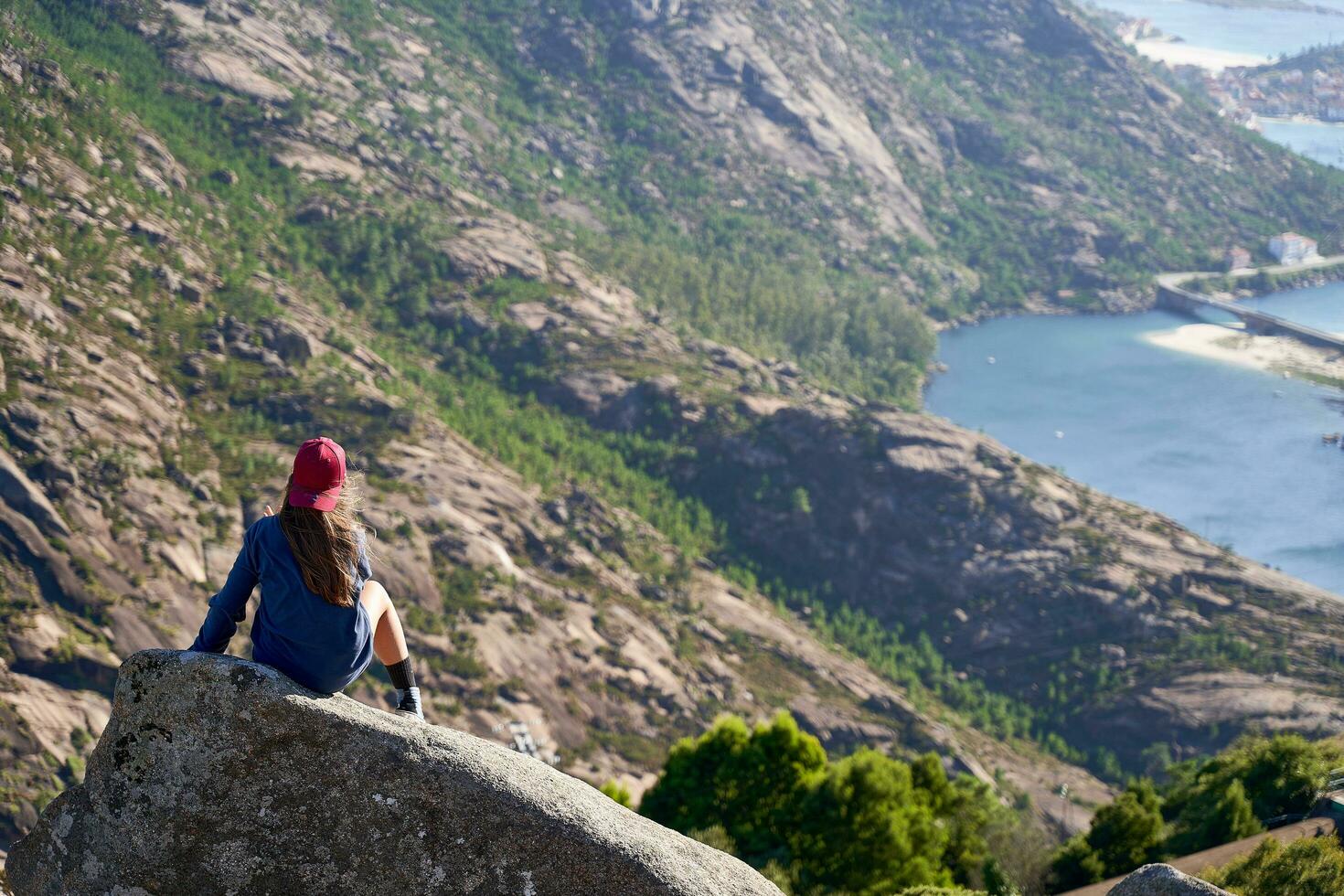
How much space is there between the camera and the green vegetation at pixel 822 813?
113 ft

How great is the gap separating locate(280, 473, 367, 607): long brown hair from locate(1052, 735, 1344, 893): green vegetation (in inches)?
974

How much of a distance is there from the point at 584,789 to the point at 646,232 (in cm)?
14094

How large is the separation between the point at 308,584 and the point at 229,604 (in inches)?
22.8

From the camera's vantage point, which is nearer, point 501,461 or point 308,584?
point 308,584

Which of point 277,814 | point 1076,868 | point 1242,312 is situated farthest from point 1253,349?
point 277,814

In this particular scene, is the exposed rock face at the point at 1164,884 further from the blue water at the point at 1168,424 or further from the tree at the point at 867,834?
the blue water at the point at 1168,424

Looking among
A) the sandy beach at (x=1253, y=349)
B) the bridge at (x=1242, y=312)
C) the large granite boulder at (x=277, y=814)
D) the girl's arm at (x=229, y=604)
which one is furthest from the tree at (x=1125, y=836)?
the bridge at (x=1242, y=312)

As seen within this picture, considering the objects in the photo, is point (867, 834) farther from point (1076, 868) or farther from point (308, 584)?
point (308, 584)

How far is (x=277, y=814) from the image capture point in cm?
715

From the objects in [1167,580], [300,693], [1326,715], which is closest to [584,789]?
[300,693]

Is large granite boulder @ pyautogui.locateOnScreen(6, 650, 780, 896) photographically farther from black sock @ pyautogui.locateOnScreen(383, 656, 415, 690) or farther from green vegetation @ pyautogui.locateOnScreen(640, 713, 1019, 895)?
green vegetation @ pyautogui.locateOnScreen(640, 713, 1019, 895)

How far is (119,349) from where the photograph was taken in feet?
227

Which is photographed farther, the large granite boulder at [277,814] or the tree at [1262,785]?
the tree at [1262,785]

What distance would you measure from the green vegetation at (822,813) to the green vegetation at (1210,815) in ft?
9.14
